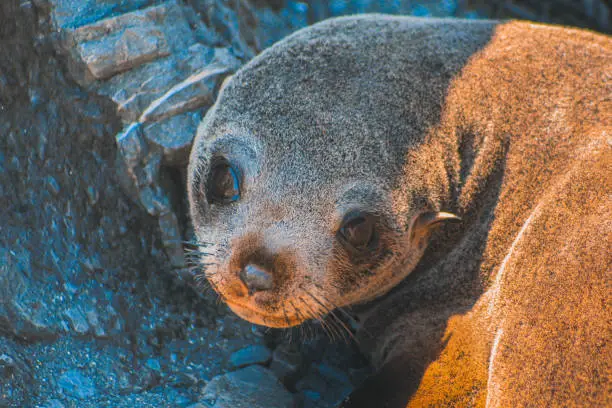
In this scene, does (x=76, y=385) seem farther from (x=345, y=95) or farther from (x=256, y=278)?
(x=345, y=95)

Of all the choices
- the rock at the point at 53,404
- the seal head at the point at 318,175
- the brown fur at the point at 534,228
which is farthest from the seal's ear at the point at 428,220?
the rock at the point at 53,404

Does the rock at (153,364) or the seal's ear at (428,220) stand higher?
the seal's ear at (428,220)

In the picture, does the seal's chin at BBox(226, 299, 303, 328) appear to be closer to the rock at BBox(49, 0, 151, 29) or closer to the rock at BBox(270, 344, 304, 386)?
the rock at BBox(270, 344, 304, 386)

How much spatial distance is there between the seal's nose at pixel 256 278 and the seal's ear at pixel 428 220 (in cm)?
79

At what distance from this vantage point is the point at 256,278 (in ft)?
9.25

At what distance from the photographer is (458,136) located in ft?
11.3

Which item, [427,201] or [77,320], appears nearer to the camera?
[427,201]

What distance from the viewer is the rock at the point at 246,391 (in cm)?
335

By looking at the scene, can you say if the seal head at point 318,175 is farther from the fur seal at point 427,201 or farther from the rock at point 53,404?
the rock at point 53,404

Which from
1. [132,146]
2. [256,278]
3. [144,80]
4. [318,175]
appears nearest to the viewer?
[256,278]

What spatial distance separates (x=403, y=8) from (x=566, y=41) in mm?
2257

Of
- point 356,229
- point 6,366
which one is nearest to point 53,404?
point 6,366

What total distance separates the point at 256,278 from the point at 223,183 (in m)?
0.53

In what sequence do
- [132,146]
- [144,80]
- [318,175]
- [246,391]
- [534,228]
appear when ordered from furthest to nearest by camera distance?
[144,80], [132,146], [246,391], [534,228], [318,175]
